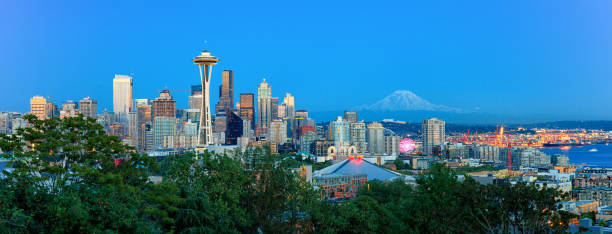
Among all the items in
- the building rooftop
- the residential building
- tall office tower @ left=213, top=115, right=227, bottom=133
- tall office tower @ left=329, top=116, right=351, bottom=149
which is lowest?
the building rooftop

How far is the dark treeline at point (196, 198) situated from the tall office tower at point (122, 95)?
15724 cm

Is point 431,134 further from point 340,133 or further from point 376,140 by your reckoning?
point 340,133

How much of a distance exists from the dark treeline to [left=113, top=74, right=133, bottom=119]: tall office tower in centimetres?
15724

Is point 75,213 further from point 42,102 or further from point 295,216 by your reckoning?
point 42,102

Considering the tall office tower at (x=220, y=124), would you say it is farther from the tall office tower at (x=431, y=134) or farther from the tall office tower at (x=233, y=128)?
the tall office tower at (x=431, y=134)

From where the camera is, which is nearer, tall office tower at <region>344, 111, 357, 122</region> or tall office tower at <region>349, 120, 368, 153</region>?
tall office tower at <region>349, 120, 368, 153</region>

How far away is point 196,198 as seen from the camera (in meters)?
14.3

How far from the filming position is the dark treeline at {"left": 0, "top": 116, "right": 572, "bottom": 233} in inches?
440

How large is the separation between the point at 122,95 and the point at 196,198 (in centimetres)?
17021

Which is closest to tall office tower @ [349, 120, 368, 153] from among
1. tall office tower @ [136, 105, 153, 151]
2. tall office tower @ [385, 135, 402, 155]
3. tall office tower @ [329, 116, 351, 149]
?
tall office tower @ [329, 116, 351, 149]

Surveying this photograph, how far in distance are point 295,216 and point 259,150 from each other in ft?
6.79

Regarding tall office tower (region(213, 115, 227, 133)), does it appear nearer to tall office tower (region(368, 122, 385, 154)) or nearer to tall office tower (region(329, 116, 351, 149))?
tall office tower (region(329, 116, 351, 149))

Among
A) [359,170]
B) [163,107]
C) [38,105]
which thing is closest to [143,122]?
[163,107]

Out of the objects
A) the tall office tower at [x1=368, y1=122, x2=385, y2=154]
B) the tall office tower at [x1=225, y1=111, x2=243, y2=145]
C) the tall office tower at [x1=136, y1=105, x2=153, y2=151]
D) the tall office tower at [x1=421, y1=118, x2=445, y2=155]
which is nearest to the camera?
the tall office tower at [x1=136, y1=105, x2=153, y2=151]
